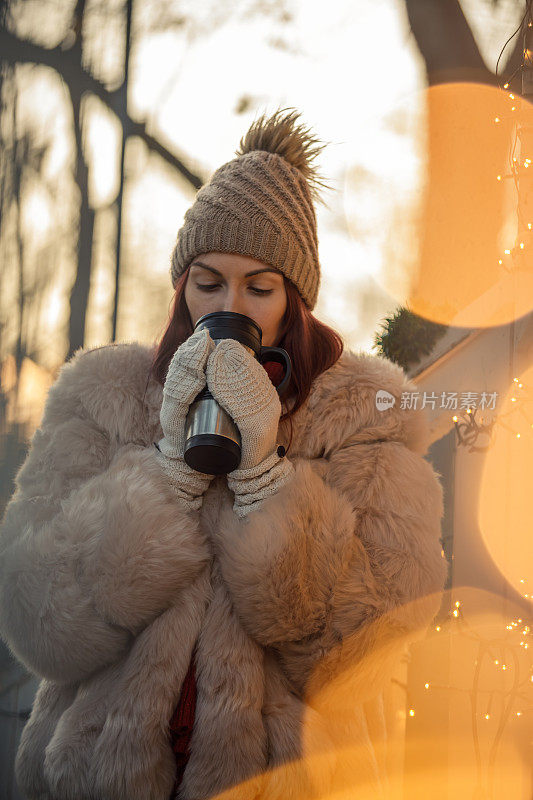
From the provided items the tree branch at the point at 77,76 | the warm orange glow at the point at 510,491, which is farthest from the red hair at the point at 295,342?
the tree branch at the point at 77,76

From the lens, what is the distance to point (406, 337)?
1285mm

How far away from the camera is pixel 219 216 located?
104 cm

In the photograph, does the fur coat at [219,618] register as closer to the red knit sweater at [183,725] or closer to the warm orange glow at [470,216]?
the red knit sweater at [183,725]

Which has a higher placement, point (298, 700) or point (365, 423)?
point (365, 423)

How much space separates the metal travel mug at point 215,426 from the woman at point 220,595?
0.02 m

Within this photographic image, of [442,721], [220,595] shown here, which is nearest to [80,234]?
[220,595]

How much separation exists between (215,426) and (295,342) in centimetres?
28

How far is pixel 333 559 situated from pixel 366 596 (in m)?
0.06

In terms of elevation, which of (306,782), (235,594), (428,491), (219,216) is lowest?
(306,782)

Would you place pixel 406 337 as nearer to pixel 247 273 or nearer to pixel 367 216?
pixel 367 216

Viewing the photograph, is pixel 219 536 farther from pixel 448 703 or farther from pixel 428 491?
pixel 448 703

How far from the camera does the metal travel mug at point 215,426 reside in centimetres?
81

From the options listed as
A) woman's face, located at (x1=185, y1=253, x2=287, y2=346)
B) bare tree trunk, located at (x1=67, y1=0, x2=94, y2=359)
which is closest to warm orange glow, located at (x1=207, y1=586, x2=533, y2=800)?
woman's face, located at (x1=185, y1=253, x2=287, y2=346)

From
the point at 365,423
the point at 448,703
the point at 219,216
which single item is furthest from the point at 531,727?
the point at 219,216
